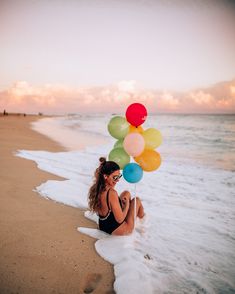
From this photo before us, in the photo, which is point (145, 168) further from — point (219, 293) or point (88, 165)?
point (88, 165)

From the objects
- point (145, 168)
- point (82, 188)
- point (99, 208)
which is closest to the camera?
point (99, 208)

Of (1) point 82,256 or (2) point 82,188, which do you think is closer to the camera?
(1) point 82,256

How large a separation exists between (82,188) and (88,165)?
2405mm

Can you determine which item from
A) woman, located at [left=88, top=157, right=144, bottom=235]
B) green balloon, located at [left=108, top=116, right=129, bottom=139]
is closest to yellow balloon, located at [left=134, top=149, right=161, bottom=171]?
green balloon, located at [left=108, top=116, right=129, bottom=139]

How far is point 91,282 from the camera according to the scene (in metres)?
2.41

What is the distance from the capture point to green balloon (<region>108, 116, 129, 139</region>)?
377 cm

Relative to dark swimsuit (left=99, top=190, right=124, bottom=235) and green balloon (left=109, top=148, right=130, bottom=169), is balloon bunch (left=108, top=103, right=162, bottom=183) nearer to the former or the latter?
green balloon (left=109, top=148, right=130, bottom=169)

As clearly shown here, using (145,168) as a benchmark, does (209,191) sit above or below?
below

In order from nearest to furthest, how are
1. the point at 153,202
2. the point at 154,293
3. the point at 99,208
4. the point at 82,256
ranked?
the point at 154,293 < the point at 82,256 < the point at 99,208 < the point at 153,202

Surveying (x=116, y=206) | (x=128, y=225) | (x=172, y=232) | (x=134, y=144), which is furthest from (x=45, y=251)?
(x=172, y=232)

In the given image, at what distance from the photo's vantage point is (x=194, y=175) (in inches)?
289

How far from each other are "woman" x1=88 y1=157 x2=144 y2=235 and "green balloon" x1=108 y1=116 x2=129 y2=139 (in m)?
0.67

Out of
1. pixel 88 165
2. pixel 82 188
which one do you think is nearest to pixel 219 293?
pixel 82 188

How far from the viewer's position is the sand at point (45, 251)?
2.34 m
